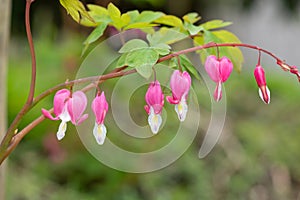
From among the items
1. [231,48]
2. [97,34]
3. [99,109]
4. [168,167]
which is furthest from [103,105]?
[168,167]

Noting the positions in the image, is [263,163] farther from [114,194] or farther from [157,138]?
[114,194]

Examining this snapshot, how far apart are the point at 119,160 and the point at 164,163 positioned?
0.17 m

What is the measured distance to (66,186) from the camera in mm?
2352

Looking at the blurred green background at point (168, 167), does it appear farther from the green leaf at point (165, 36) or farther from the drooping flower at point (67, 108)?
the drooping flower at point (67, 108)

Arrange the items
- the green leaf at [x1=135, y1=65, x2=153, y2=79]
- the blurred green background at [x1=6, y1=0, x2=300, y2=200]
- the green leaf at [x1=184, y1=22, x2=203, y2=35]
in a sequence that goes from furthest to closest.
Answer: the blurred green background at [x1=6, y1=0, x2=300, y2=200], the green leaf at [x1=184, y1=22, x2=203, y2=35], the green leaf at [x1=135, y1=65, x2=153, y2=79]

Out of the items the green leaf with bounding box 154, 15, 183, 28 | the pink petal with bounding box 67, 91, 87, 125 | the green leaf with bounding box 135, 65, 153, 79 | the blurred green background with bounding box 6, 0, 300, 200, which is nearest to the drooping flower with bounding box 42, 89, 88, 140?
the pink petal with bounding box 67, 91, 87, 125

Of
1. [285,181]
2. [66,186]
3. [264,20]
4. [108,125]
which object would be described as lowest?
[264,20]

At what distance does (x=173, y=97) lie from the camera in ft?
→ 2.62

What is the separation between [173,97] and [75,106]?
0.13 metres

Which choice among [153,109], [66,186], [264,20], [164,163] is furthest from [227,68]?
[264,20]

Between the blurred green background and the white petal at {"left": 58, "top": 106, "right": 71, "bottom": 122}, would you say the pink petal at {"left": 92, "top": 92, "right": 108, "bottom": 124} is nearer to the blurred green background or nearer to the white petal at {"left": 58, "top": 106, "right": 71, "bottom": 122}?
the white petal at {"left": 58, "top": 106, "right": 71, "bottom": 122}

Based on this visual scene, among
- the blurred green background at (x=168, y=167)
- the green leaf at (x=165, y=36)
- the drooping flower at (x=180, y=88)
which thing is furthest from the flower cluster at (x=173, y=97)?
the blurred green background at (x=168, y=167)

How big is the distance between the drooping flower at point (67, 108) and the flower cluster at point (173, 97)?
0.29 feet

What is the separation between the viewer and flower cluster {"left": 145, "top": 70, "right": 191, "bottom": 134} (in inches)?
30.6
